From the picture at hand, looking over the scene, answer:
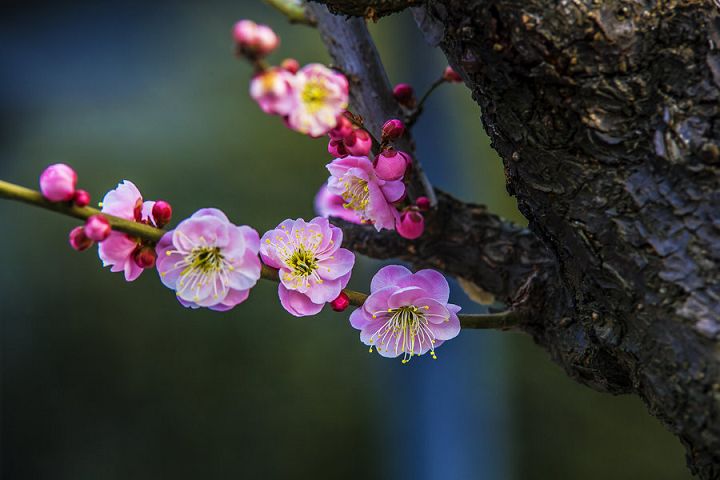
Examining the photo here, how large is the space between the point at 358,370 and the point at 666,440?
893 mm

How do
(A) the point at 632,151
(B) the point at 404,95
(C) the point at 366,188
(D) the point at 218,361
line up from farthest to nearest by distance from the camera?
(D) the point at 218,361 < (B) the point at 404,95 < (C) the point at 366,188 < (A) the point at 632,151

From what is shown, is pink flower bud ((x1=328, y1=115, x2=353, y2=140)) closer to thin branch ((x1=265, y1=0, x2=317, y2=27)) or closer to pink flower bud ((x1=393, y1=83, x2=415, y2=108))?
pink flower bud ((x1=393, y1=83, x2=415, y2=108))

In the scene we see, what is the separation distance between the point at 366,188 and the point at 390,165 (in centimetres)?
5

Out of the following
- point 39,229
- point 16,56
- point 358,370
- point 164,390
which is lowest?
point 164,390

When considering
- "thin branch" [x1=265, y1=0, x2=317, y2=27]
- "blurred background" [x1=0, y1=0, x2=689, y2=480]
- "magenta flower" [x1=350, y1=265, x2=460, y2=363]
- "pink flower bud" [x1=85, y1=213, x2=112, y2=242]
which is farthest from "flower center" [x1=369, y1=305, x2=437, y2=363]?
"blurred background" [x1=0, y1=0, x2=689, y2=480]

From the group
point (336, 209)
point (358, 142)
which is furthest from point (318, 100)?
point (336, 209)

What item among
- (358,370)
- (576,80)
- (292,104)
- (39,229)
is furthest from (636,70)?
(39,229)

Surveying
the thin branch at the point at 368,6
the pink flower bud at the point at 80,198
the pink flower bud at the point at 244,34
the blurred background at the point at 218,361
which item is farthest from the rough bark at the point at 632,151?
the blurred background at the point at 218,361

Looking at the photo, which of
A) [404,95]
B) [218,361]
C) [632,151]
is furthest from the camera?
[218,361]

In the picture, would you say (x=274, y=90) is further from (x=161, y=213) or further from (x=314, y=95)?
(x=161, y=213)

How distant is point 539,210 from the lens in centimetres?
51

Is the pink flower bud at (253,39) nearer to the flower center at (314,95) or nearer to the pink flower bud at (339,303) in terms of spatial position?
the flower center at (314,95)

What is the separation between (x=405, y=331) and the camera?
1.82ft

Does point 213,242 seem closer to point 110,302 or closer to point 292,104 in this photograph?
point 292,104
